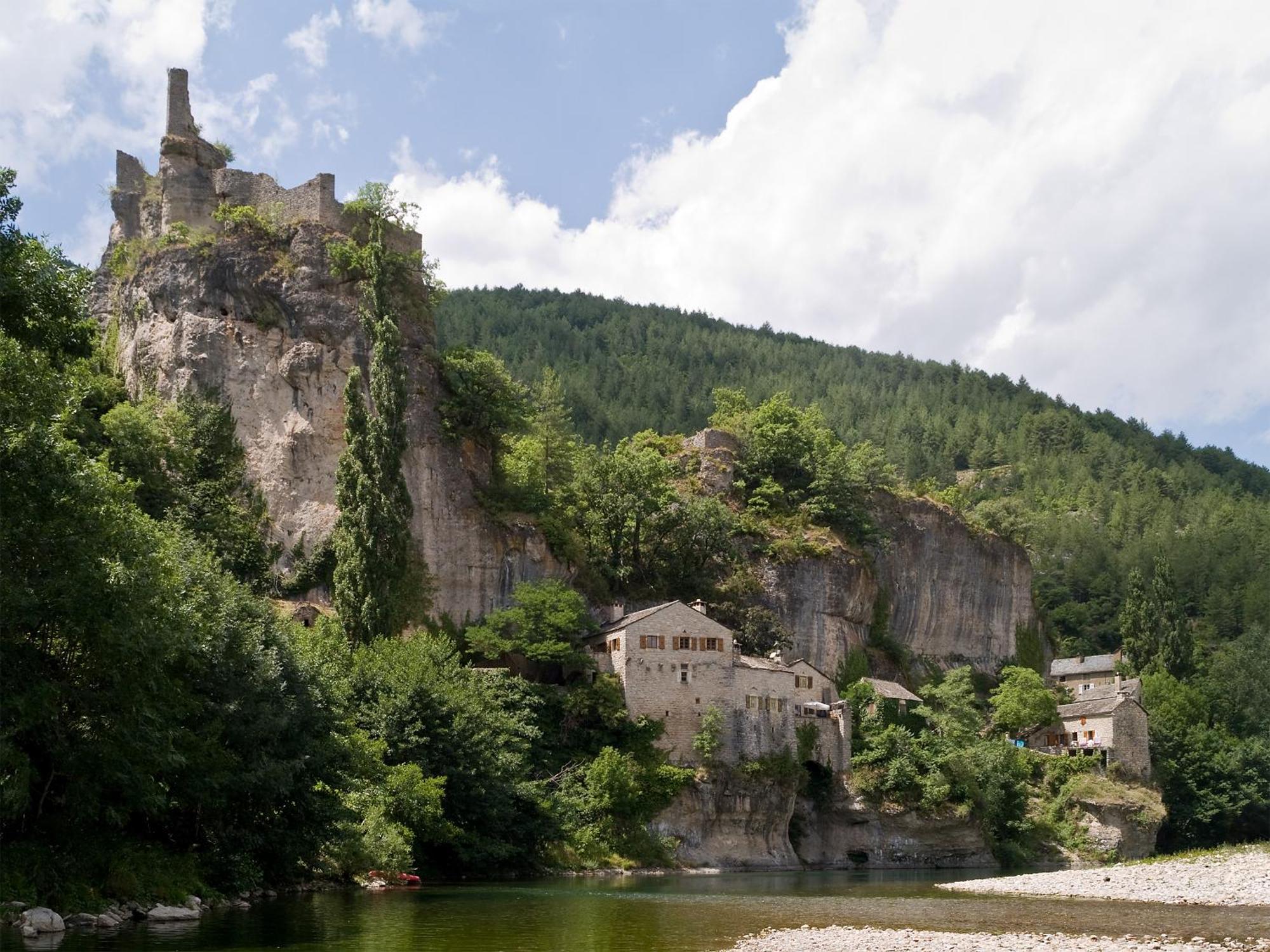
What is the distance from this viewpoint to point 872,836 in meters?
71.5

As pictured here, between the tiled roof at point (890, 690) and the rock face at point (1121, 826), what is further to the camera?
the rock face at point (1121, 826)

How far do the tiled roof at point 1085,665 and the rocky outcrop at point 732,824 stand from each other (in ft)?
160

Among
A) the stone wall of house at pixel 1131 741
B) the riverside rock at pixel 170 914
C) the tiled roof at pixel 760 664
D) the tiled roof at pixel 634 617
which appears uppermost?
the tiled roof at pixel 634 617

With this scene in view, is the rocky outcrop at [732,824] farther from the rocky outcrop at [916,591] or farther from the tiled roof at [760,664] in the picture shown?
the rocky outcrop at [916,591]

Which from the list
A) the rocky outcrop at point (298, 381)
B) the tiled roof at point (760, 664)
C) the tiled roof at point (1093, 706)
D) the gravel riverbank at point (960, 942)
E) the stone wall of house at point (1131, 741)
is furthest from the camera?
the tiled roof at point (1093, 706)

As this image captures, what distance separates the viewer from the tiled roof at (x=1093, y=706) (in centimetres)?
8644

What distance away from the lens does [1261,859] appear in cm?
5075

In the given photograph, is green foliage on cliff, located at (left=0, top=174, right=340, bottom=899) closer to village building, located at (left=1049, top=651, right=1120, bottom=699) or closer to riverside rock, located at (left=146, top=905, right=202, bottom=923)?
riverside rock, located at (left=146, top=905, right=202, bottom=923)

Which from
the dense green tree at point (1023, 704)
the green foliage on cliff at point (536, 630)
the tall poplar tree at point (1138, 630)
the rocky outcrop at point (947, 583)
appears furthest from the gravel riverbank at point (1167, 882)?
the tall poplar tree at point (1138, 630)

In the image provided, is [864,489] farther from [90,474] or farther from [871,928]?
[90,474]

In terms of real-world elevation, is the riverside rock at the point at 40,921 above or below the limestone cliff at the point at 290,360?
below

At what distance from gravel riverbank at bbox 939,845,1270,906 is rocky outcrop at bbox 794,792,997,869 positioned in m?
15.3

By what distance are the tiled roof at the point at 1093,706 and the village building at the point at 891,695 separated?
1245cm

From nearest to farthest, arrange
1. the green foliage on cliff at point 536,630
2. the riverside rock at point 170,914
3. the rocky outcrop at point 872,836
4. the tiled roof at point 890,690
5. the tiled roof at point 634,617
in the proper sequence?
the riverside rock at point 170,914
the green foliage on cliff at point 536,630
the tiled roof at point 634,617
the rocky outcrop at point 872,836
the tiled roof at point 890,690
